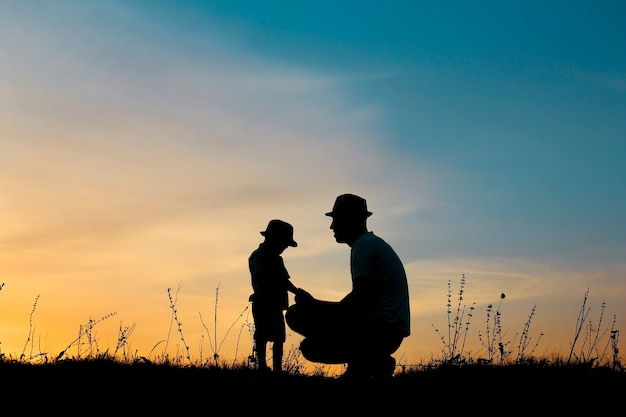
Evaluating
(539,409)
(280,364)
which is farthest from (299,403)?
(280,364)

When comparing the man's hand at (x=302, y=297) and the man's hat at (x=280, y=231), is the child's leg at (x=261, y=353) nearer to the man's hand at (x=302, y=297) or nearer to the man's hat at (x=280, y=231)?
the man's hat at (x=280, y=231)

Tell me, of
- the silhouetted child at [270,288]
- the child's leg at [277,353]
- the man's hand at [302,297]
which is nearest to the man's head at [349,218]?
the man's hand at [302,297]

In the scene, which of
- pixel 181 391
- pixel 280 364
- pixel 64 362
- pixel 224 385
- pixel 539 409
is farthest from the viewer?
pixel 280 364

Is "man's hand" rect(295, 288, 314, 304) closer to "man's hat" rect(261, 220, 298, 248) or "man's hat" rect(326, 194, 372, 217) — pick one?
"man's hat" rect(326, 194, 372, 217)

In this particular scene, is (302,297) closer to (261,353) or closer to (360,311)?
(360,311)

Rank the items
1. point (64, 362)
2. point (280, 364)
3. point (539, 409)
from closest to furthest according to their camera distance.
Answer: point (539, 409), point (64, 362), point (280, 364)

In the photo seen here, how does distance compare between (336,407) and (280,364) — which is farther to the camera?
(280,364)

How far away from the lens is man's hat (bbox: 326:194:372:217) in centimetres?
767

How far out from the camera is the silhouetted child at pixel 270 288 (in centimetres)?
1147

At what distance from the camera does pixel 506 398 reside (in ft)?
25.1

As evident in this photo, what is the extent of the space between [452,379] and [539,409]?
1.82m

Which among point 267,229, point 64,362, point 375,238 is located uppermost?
point 267,229

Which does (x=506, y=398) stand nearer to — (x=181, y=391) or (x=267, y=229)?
(x=181, y=391)

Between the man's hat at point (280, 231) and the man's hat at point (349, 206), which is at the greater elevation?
the man's hat at point (280, 231)
